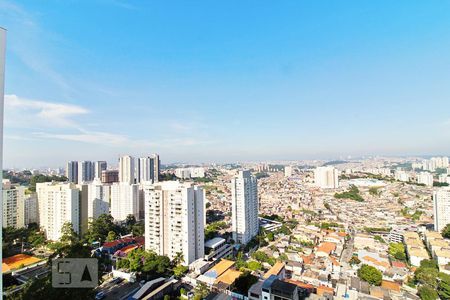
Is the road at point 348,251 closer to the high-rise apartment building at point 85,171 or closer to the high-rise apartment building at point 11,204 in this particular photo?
the high-rise apartment building at point 11,204

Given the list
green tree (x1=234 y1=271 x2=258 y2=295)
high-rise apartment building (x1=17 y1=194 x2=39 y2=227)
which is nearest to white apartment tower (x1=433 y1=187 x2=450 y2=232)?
green tree (x1=234 y1=271 x2=258 y2=295)

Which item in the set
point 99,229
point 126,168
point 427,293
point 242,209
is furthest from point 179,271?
point 126,168

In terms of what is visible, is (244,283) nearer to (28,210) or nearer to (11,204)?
(11,204)

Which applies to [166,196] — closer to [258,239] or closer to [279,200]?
[258,239]

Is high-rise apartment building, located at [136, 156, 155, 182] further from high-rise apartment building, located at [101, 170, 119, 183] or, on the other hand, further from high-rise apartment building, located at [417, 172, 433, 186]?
high-rise apartment building, located at [417, 172, 433, 186]

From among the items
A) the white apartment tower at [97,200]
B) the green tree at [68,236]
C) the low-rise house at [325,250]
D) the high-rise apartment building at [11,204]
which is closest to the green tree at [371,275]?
the low-rise house at [325,250]
